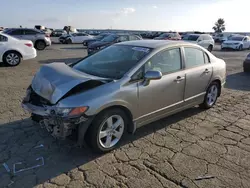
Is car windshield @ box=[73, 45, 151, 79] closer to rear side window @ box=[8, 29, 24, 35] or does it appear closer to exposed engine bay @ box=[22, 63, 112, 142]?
exposed engine bay @ box=[22, 63, 112, 142]

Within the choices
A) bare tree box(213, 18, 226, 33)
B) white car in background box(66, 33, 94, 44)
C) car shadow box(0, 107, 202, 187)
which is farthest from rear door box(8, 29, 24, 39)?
bare tree box(213, 18, 226, 33)

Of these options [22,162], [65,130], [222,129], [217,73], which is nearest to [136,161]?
[65,130]

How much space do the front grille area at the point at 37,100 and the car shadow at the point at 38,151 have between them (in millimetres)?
711

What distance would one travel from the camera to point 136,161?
323 centimetres

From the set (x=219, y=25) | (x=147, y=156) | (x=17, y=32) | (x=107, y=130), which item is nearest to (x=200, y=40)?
(x=17, y=32)

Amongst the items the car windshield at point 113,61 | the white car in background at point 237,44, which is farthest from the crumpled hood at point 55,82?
the white car in background at point 237,44

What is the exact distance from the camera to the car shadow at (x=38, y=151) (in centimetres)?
293

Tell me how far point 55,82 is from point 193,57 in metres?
2.80

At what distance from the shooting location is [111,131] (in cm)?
337

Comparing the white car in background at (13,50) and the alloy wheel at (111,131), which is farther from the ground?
the white car in background at (13,50)

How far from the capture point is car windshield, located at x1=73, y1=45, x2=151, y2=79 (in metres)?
3.63

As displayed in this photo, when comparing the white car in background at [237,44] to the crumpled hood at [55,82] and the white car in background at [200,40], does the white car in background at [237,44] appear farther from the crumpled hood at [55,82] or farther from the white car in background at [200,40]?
the crumpled hood at [55,82]

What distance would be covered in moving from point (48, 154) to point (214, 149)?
2.58 m

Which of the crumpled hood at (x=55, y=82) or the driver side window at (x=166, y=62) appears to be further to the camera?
the driver side window at (x=166, y=62)
